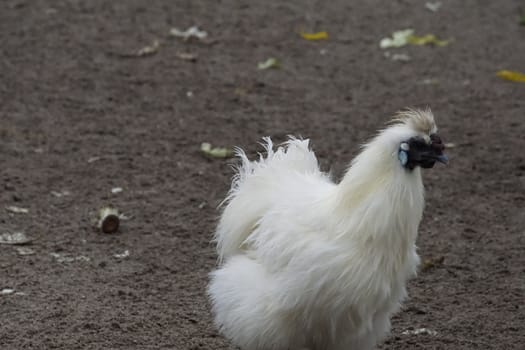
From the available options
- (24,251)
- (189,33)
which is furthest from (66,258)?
(189,33)

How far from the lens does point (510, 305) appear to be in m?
5.69

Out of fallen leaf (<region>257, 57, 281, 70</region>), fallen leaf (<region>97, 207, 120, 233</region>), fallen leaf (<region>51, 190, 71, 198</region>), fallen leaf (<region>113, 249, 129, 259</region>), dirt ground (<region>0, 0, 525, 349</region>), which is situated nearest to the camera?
dirt ground (<region>0, 0, 525, 349</region>)

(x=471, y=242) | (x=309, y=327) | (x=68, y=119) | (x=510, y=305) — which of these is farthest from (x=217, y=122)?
(x=309, y=327)

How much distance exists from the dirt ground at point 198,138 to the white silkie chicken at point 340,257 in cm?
74

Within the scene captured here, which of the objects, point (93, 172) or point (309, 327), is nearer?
point (309, 327)

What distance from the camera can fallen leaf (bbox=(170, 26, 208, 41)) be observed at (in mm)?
10875

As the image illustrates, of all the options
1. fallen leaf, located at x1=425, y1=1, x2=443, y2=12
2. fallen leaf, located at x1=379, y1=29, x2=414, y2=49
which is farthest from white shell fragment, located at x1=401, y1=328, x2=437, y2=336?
fallen leaf, located at x1=425, y1=1, x2=443, y2=12

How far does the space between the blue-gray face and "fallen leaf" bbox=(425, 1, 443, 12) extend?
817 centimetres

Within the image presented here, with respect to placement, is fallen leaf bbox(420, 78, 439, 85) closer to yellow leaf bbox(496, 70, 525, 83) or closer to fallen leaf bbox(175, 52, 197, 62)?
yellow leaf bbox(496, 70, 525, 83)

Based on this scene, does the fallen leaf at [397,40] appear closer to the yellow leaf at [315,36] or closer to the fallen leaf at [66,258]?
the yellow leaf at [315,36]

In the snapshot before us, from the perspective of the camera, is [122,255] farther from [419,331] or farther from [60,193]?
[419,331]

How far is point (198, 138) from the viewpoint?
8352 millimetres

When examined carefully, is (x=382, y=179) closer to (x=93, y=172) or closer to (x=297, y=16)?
(x=93, y=172)

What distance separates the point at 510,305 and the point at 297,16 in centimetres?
676
